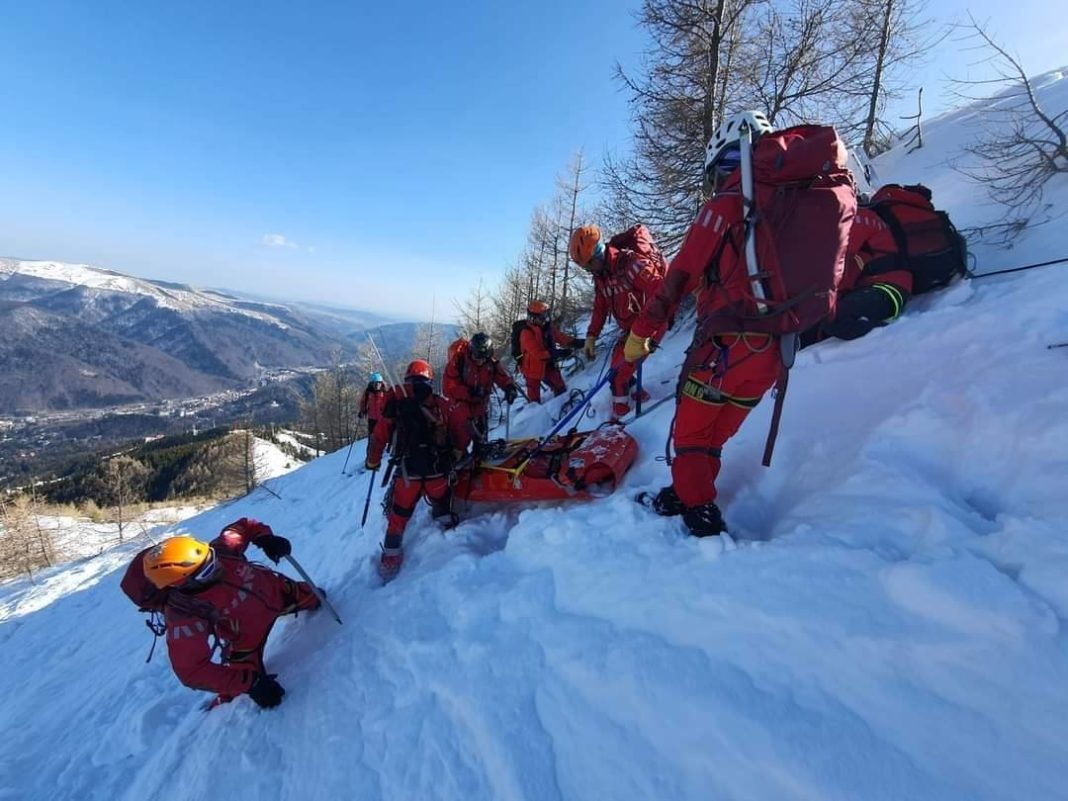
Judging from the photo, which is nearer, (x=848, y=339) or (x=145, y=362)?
(x=848, y=339)

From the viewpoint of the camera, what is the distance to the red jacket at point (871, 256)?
15.0 ft

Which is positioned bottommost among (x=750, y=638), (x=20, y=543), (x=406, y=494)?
(x=20, y=543)

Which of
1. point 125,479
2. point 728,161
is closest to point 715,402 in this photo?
point 728,161

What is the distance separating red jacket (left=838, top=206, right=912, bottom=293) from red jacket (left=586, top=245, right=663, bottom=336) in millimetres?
1845

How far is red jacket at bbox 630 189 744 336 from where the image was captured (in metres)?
2.75

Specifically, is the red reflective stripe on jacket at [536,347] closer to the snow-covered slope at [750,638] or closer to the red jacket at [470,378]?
the red jacket at [470,378]

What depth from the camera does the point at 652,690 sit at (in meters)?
2.21

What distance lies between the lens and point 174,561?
342cm

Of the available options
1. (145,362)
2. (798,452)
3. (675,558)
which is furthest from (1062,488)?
Result: (145,362)

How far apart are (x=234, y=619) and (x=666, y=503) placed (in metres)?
3.25

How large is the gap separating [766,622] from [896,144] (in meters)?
13.7

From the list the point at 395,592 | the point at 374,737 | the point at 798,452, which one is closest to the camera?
the point at 374,737

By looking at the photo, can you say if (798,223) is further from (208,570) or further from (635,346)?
(208,570)

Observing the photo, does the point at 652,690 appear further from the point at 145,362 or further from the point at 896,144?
the point at 145,362
